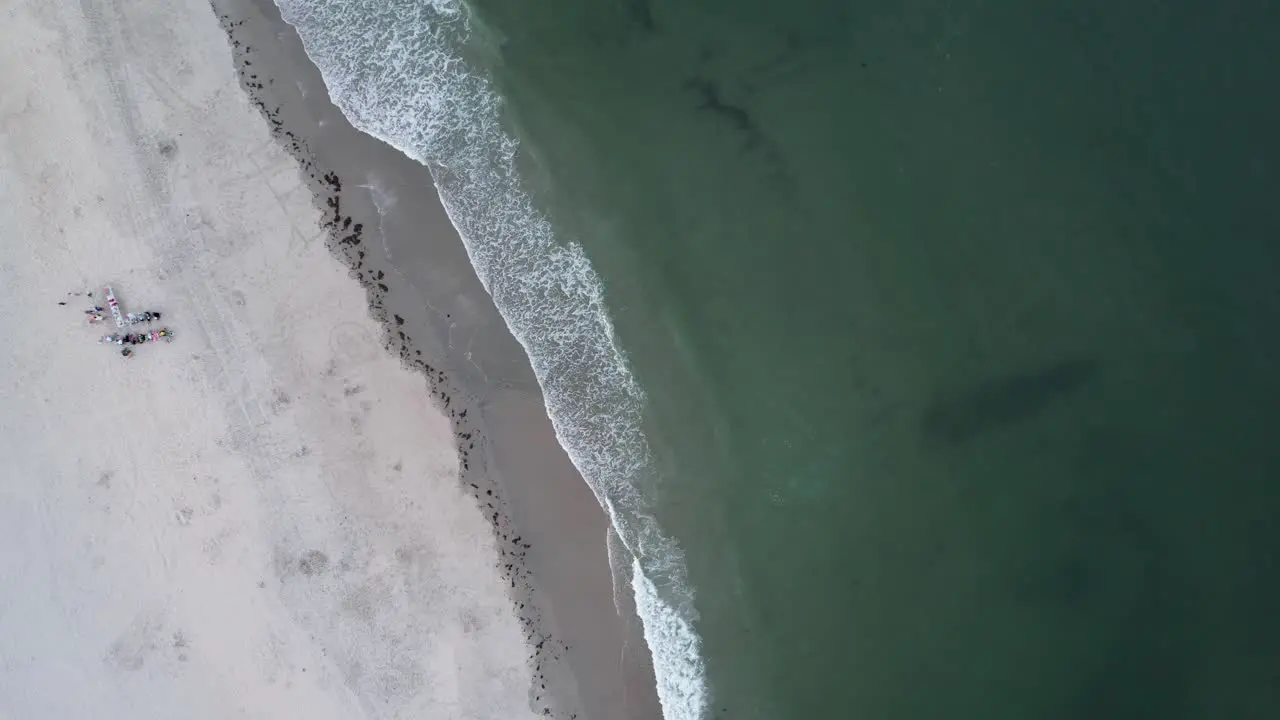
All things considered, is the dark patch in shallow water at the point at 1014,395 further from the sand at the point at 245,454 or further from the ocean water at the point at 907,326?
the sand at the point at 245,454

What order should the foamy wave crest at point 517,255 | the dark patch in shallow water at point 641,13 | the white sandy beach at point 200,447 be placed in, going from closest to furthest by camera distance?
the white sandy beach at point 200,447
the foamy wave crest at point 517,255
the dark patch in shallow water at point 641,13

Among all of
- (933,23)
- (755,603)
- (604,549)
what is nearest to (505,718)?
(604,549)

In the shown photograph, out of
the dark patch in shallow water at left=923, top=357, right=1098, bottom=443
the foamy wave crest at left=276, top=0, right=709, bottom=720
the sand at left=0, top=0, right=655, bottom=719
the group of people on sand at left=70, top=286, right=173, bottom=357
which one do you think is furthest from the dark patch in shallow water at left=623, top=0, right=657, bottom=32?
the group of people on sand at left=70, top=286, right=173, bottom=357

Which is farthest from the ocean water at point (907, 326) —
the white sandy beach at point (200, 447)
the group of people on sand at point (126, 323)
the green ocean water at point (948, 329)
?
the group of people on sand at point (126, 323)

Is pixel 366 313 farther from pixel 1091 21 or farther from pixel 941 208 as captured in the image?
pixel 1091 21

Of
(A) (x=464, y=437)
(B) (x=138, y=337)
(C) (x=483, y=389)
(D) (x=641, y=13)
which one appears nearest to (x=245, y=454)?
(B) (x=138, y=337)

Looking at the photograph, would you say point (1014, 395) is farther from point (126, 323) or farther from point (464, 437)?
point (126, 323)
